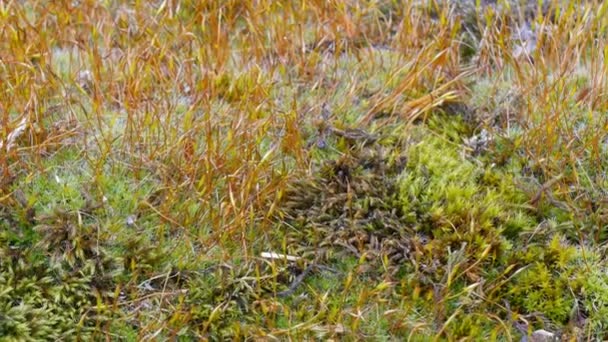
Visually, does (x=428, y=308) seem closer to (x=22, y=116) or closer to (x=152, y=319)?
(x=152, y=319)

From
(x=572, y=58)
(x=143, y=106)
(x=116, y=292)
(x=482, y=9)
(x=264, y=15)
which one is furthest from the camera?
(x=482, y=9)

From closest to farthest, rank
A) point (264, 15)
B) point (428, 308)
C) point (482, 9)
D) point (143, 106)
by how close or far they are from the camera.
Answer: point (428, 308) → point (143, 106) → point (264, 15) → point (482, 9)

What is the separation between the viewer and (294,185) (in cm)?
342

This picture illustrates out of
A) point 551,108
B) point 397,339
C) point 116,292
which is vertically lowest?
point 397,339

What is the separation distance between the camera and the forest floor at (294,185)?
9.78ft

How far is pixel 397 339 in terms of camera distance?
2941mm

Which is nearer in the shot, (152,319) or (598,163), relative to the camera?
(152,319)

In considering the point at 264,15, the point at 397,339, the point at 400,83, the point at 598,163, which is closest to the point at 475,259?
the point at 397,339

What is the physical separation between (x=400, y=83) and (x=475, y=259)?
1208 mm

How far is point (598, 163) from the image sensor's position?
3484 mm

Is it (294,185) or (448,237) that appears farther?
(294,185)

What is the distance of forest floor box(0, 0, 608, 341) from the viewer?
2.98m

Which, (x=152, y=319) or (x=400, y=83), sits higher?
(x=400, y=83)

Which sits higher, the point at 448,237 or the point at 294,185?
the point at 294,185
